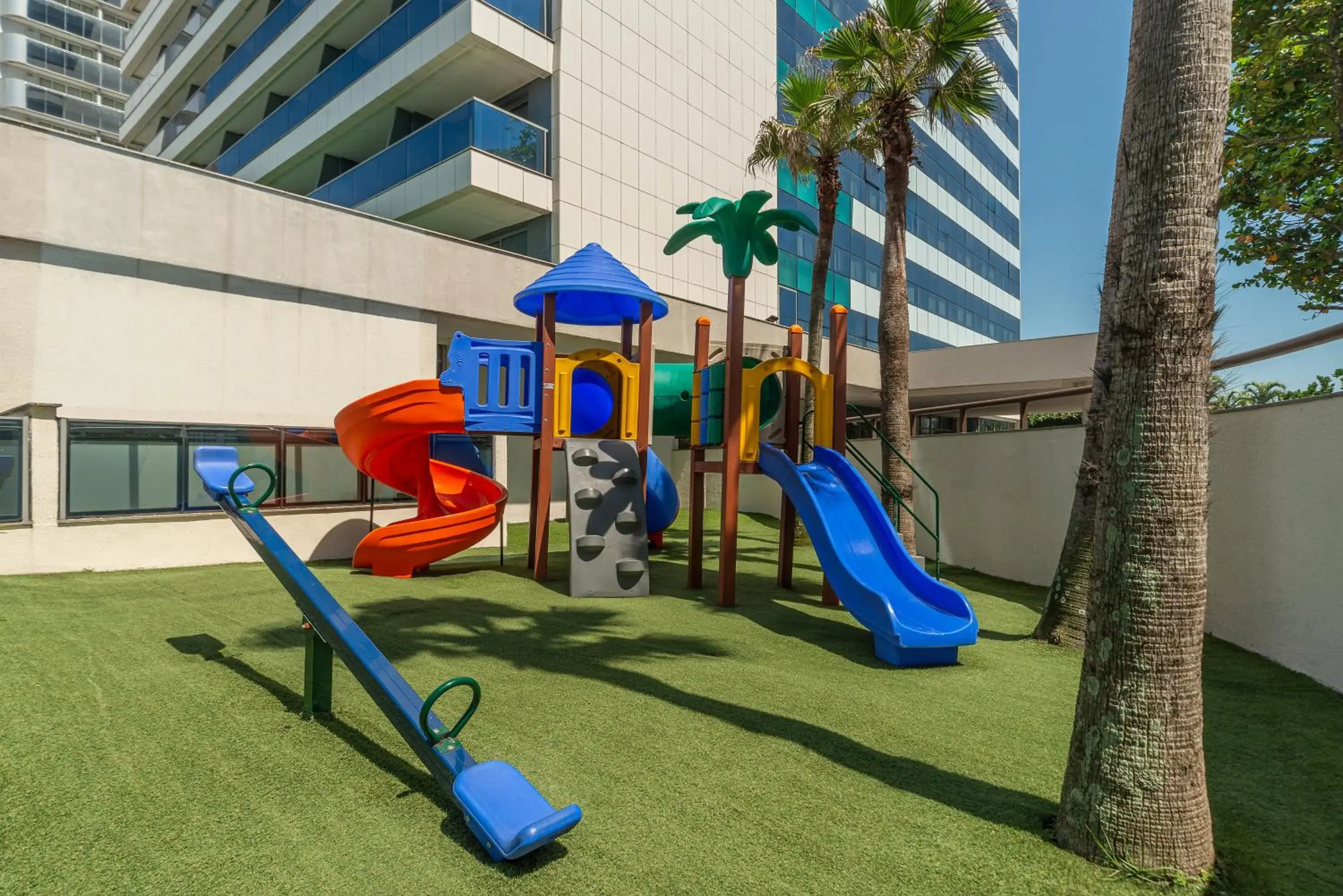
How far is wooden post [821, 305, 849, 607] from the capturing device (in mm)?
9031

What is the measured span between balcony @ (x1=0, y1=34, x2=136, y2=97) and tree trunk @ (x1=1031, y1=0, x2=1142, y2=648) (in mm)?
65010

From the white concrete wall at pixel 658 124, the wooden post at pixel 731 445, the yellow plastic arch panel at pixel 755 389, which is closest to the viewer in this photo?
the wooden post at pixel 731 445

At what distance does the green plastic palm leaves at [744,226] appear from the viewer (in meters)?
9.30

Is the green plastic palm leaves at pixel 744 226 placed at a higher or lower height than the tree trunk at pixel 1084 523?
higher

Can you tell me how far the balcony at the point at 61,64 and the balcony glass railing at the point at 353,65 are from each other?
3719 centimetres

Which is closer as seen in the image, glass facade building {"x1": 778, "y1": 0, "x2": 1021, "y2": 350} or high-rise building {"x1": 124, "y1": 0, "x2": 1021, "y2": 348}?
high-rise building {"x1": 124, "y1": 0, "x2": 1021, "y2": 348}

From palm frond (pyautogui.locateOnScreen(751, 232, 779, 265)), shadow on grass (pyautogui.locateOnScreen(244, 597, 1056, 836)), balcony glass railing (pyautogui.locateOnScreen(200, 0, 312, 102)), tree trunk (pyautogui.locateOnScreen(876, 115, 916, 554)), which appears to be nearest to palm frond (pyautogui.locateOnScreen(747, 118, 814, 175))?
tree trunk (pyautogui.locateOnScreen(876, 115, 916, 554))

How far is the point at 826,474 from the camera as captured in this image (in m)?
8.66

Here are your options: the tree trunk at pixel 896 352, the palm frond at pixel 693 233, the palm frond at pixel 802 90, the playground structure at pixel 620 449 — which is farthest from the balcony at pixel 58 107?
the tree trunk at pixel 896 352

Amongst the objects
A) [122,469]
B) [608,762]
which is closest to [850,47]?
[608,762]


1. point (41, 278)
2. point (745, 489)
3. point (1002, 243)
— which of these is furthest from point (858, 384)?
point (1002, 243)

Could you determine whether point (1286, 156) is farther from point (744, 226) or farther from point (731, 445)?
point (731, 445)

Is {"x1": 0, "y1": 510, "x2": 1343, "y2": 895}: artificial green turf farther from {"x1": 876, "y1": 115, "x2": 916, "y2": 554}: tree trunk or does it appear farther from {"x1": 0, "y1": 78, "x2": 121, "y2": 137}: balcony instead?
{"x1": 0, "y1": 78, "x2": 121, "y2": 137}: balcony

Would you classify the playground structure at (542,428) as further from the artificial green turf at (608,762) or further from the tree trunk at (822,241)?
the tree trunk at (822,241)
